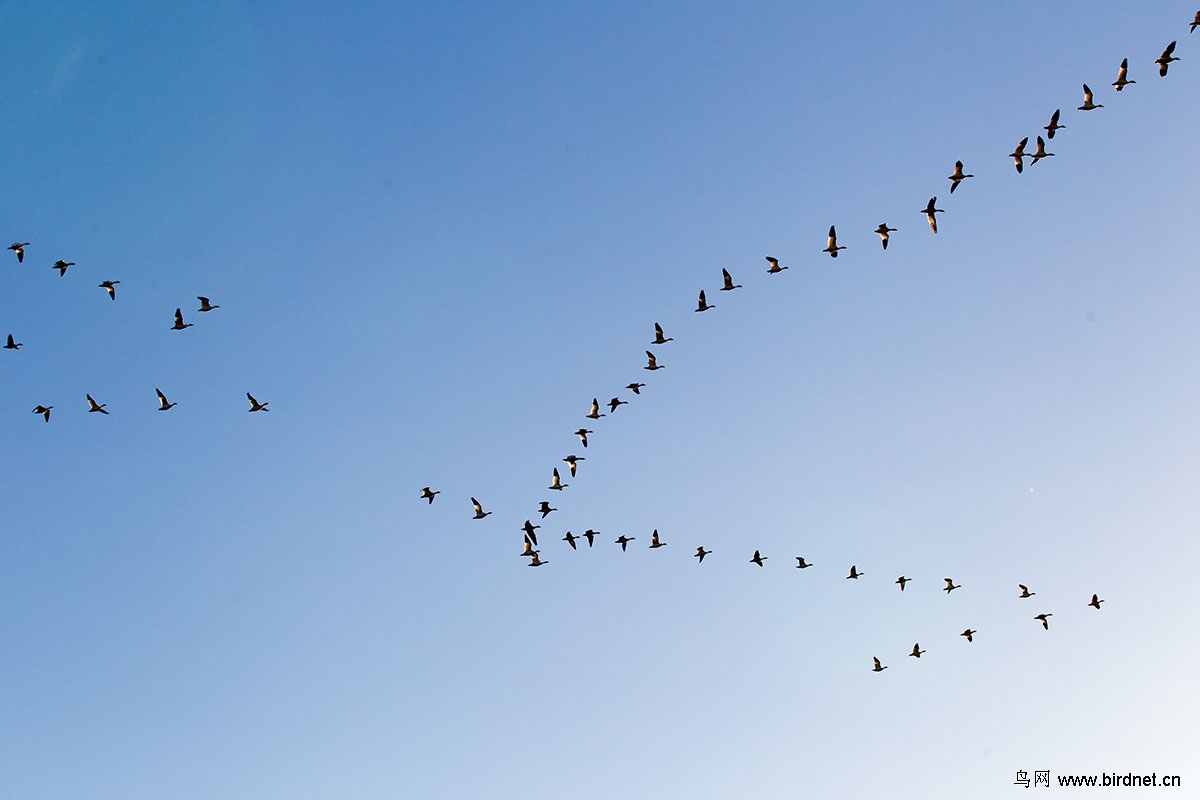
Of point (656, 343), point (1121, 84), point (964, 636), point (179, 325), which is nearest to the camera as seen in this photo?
point (1121, 84)

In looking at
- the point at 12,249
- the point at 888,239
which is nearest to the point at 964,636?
the point at 888,239

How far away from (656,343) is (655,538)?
631 inches

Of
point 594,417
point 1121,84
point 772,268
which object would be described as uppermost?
point 1121,84

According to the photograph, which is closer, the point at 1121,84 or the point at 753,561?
the point at 1121,84

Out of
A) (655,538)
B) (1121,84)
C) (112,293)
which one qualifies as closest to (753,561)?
(655,538)

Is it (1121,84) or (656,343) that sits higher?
(1121,84)

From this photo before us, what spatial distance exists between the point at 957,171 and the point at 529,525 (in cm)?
3403

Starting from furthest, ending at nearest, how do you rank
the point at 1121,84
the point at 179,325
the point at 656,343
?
the point at 656,343, the point at 179,325, the point at 1121,84

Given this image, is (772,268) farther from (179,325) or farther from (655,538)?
(179,325)

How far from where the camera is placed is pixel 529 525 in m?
68.9

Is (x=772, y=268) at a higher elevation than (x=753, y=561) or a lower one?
higher

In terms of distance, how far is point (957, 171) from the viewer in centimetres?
6400

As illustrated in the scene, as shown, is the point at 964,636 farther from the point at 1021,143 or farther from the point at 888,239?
the point at 1021,143

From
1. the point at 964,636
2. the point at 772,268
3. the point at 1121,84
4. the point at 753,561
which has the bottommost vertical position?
the point at 964,636
